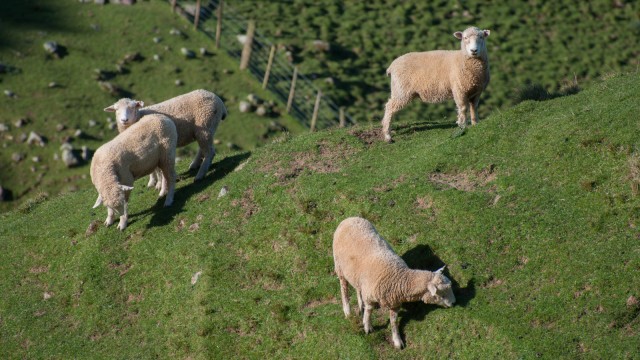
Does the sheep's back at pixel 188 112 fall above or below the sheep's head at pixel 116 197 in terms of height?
above

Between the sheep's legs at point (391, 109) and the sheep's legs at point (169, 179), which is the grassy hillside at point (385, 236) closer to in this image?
the sheep's legs at point (169, 179)

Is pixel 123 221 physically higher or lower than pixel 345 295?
lower

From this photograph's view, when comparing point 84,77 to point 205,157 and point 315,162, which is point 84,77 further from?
point 315,162

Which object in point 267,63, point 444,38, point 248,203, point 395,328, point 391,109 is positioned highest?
point 391,109

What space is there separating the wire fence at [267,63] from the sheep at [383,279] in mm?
17667

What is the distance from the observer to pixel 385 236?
1633 centimetres

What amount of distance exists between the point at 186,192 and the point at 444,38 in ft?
72.6

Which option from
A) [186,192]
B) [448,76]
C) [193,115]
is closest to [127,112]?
[193,115]

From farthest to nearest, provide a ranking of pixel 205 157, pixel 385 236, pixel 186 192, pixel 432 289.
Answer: pixel 205 157 < pixel 186 192 < pixel 385 236 < pixel 432 289

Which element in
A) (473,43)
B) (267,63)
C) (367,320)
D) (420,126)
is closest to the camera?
(367,320)

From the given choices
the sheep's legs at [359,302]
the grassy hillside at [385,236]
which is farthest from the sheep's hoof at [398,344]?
the sheep's legs at [359,302]

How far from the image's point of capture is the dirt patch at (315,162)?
1934 cm

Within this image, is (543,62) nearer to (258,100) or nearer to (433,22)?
(433,22)

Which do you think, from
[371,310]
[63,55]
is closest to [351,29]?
[63,55]
